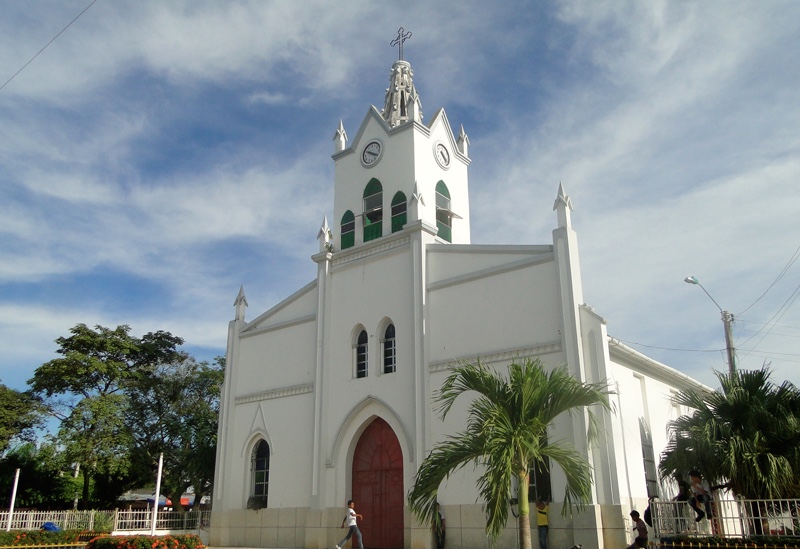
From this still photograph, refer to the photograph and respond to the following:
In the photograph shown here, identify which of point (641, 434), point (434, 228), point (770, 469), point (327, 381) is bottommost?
point (770, 469)

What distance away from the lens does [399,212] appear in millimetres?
24484

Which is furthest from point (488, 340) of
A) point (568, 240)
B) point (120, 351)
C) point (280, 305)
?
point (120, 351)

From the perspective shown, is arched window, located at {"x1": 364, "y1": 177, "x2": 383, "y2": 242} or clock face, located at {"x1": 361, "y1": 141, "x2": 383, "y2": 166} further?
clock face, located at {"x1": 361, "y1": 141, "x2": 383, "y2": 166}

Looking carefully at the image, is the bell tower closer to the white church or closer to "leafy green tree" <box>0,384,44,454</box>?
the white church

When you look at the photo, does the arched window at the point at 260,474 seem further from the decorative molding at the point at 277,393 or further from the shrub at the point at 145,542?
the shrub at the point at 145,542

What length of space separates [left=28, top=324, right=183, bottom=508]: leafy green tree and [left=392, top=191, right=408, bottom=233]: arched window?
15.8m

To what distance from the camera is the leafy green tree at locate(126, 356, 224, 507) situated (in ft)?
105

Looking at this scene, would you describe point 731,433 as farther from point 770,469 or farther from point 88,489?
point 88,489

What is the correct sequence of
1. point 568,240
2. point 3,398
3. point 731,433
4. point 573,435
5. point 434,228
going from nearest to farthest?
point 731,433
point 573,435
point 568,240
point 434,228
point 3,398

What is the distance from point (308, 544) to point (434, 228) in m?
10.6

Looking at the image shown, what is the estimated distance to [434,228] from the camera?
75.2ft

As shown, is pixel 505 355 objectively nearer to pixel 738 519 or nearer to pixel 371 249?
pixel 371 249

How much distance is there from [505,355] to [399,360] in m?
3.65

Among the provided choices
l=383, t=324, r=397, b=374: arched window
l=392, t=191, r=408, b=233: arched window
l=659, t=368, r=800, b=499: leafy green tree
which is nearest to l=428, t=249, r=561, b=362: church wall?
l=383, t=324, r=397, b=374: arched window
